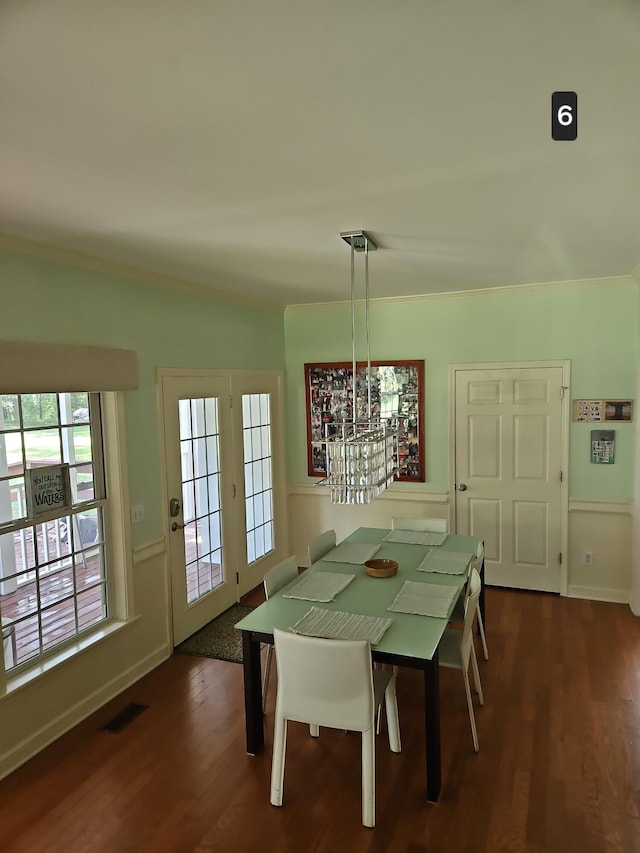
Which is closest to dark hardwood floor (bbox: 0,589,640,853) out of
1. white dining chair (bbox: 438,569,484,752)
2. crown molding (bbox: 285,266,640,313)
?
white dining chair (bbox: 438,569,484,752)

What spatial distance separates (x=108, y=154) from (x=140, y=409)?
2076mm

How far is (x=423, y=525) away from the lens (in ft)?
14.1

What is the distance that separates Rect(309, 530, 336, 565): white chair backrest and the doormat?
79cm

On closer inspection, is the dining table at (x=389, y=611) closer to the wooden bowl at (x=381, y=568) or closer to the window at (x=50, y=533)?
the wooden bowl at (x=381, y=568)

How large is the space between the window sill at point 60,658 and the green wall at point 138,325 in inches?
21.3

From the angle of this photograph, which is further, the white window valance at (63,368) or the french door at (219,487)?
the french door at (219,487)

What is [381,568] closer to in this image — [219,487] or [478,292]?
[219,487]

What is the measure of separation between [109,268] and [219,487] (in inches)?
74.4

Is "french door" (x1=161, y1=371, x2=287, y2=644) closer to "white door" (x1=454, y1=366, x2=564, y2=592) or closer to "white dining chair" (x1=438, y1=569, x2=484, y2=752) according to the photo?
"white door" (x1=454, y1=366, x2=564, y2=592)

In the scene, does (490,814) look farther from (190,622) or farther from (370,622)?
(190,622)

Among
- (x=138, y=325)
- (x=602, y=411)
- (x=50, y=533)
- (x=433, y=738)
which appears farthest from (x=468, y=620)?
(x=138, y=325)

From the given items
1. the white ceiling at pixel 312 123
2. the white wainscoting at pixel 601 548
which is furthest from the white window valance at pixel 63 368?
the white wainscoting at pixel 601 548

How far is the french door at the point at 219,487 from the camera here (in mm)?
4097

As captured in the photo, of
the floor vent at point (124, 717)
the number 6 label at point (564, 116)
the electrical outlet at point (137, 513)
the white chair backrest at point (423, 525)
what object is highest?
the number 6 label at point (564, 116)
